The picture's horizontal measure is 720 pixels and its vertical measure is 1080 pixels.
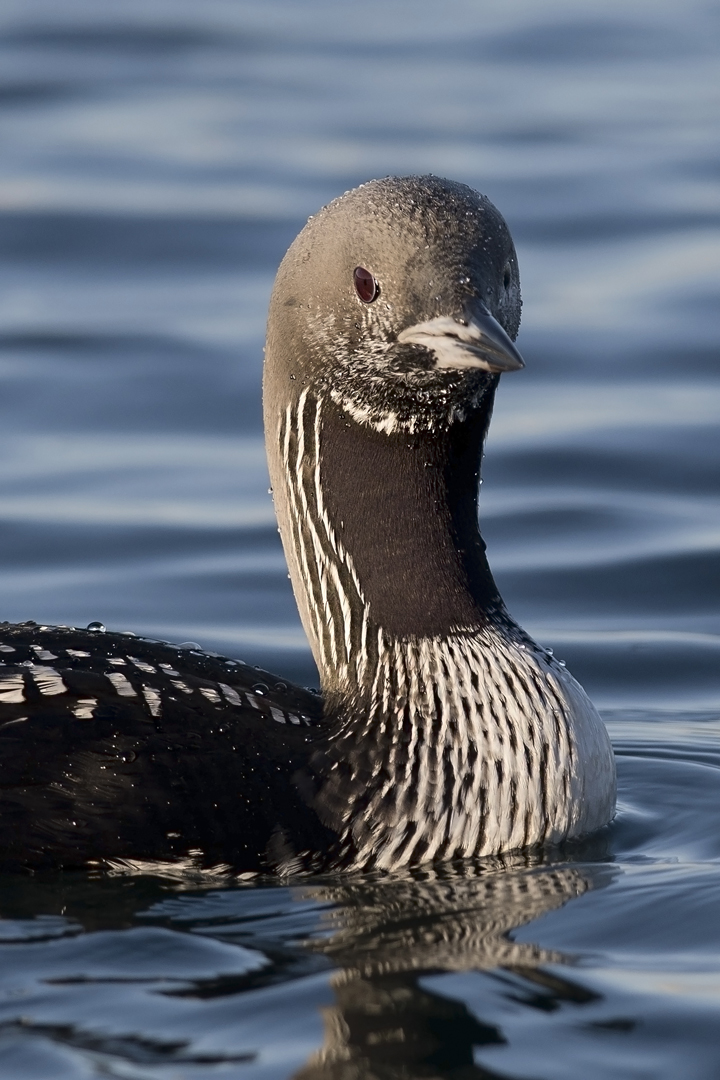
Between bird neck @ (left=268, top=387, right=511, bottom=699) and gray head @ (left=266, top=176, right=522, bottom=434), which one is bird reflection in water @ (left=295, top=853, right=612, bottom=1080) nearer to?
bird neck @ (left=268, top=387, right=511, bottom=699)

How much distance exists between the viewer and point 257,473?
9180 mm

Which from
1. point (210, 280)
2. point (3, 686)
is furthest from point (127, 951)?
point (210, 280)

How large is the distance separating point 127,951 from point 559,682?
1.46 m

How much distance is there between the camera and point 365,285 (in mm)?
5133

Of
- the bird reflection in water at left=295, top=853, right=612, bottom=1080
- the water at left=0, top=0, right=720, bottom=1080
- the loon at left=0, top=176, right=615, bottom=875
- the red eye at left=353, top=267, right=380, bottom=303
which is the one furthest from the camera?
the red eye at left=353, top=267, right=380, bottom=303

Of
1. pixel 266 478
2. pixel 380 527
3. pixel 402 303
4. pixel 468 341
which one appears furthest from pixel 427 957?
pixel 266 478

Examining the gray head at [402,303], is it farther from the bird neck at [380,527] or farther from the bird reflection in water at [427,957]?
the bird reflection in water at [427,957]

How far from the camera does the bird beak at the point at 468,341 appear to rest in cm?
483

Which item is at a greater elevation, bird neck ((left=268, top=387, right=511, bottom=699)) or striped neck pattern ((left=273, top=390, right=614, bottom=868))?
bird neck ((left=268, top=387, right=511, bottom=699))

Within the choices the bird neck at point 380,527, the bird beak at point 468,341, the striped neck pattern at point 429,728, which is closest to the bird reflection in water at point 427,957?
the striped neck pattern at point 429,728

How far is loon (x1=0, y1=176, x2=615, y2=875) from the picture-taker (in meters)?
4.93

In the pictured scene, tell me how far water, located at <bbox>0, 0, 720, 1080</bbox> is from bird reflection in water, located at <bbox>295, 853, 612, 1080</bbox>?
1 centimetres

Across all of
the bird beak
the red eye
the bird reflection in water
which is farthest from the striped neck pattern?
the bird beak

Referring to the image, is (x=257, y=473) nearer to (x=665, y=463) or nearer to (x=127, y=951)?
(x=665, y=463)
